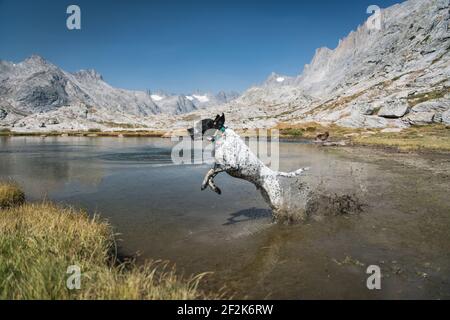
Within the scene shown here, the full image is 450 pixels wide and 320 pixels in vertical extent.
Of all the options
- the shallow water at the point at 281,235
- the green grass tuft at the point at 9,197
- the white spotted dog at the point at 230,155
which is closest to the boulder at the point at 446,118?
the shallow water at the point at 281,235

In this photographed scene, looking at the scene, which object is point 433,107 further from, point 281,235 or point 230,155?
point 230,155

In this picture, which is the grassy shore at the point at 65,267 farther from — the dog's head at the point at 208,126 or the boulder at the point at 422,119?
the boulder at the point at 422,119

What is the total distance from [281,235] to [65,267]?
6.62m

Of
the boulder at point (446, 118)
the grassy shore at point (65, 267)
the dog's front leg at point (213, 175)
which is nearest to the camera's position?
the grassy shore at point (65, 267)

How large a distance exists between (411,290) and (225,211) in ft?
25.8

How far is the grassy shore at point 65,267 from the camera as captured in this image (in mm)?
5277

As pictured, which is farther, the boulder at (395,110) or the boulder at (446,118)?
the boulder at (395,110)

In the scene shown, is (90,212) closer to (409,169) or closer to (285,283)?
(285,283)

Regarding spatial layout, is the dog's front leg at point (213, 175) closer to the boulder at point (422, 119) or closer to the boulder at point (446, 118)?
the boulder at point (422, 119)

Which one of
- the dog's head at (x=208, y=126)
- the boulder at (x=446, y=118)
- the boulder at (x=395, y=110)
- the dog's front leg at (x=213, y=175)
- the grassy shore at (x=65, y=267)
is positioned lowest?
the grassy shore at (x=65, y=267)

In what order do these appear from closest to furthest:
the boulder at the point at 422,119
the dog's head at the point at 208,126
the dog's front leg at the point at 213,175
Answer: the dog's head at the point at 208,126, the dog's front leg at the point at 213,175, the boulder at the point at 422,119

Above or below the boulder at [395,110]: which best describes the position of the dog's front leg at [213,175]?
below

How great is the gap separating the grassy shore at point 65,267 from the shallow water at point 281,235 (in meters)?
1.20

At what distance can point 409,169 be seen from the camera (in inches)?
1008
